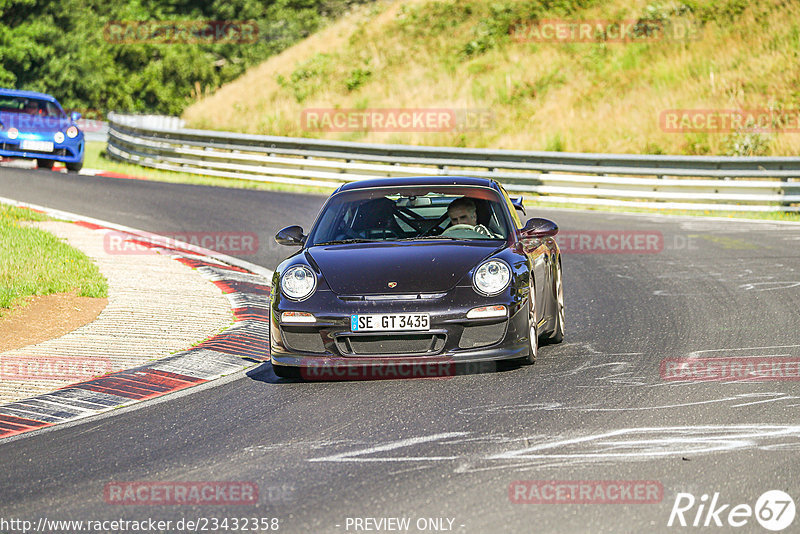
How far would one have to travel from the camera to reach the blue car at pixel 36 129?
2353 cm

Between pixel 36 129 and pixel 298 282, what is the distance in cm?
1742

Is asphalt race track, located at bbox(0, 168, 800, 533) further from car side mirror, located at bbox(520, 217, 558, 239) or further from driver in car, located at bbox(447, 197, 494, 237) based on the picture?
driver in car, located at bbox(447, 197, 494, 237)

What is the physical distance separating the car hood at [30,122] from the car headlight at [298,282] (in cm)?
1711

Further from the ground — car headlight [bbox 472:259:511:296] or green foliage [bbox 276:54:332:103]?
green foliage [bbox 276:54:332:103]

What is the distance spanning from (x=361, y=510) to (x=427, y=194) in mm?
4414

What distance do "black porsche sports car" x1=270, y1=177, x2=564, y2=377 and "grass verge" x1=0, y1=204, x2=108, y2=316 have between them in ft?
11.9

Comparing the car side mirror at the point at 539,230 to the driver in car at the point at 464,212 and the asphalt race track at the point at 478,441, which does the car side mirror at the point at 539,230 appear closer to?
the driver in car at the point at 464,212

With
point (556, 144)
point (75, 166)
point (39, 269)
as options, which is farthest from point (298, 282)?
point (556, 144)

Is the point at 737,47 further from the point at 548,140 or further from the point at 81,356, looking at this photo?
the point at 81,356

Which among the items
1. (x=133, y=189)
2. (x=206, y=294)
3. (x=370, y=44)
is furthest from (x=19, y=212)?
(x=370, y=44)

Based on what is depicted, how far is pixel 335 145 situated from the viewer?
24.8 metres

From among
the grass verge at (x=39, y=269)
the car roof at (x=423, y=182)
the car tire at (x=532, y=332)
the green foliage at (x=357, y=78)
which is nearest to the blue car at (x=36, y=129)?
the grass verge at (x=39, y=269)

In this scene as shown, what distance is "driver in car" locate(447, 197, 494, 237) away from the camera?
28.6ft

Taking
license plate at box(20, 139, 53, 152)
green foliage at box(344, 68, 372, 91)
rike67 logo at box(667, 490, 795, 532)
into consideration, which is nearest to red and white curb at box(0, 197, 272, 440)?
rike67 logo at box(667, 490, 795, 532)
